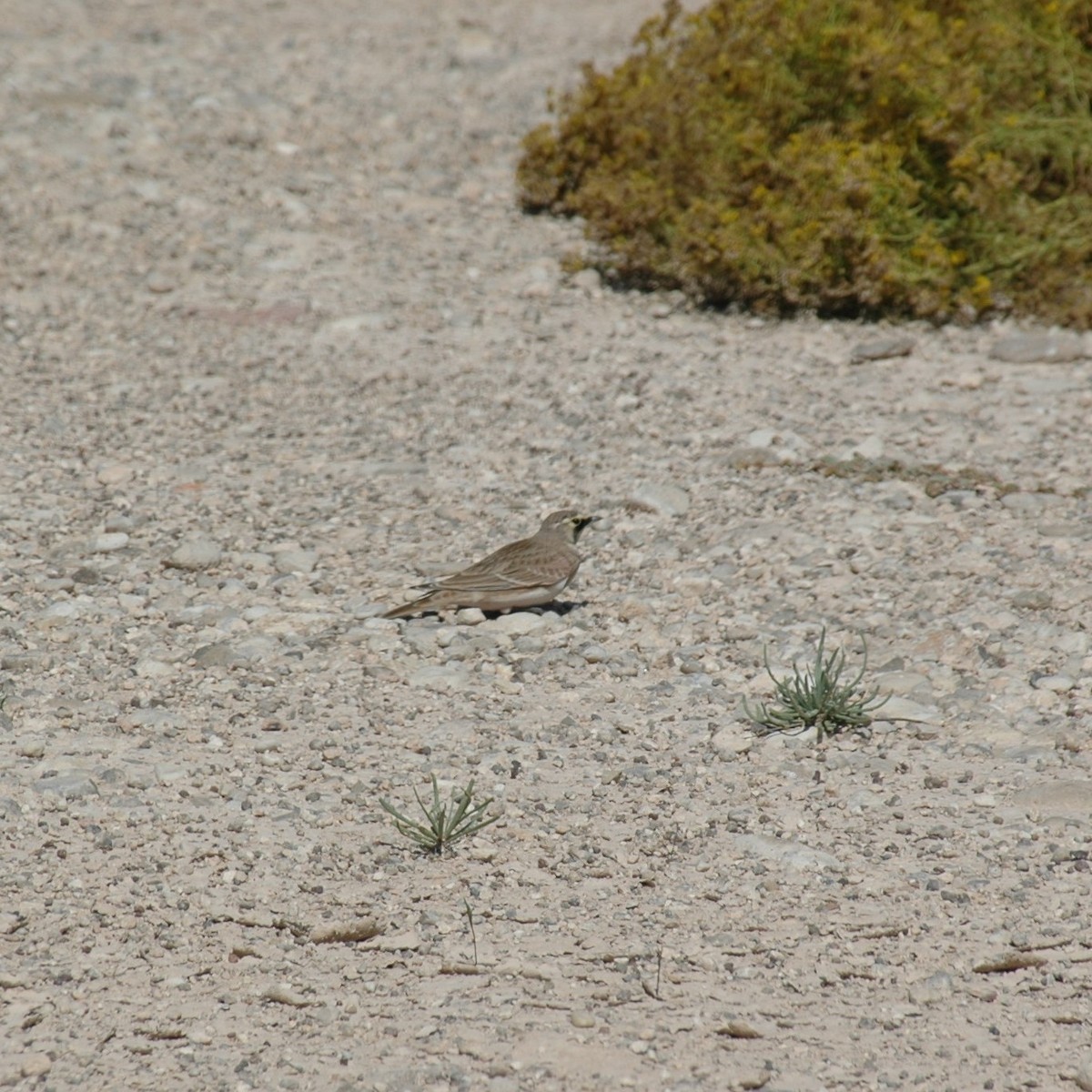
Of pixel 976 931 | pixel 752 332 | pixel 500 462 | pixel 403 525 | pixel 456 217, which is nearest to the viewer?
pixel 976 931

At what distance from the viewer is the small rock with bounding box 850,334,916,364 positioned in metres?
10.2

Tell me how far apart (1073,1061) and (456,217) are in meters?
9.26

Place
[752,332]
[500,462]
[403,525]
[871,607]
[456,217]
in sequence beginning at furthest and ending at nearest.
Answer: [456,217] → [752,332] → [500,462] → [403,525] → [871,607]

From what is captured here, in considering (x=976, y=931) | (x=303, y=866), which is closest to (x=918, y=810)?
(x=976, y=931)

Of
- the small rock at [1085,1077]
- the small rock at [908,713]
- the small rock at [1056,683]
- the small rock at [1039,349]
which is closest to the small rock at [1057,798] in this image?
the small rock at [908,713]

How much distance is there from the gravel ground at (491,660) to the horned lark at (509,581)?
14 centimetres

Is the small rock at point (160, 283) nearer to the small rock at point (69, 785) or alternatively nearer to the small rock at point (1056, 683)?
the small rock at point (69, 785)

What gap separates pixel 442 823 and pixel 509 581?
196 centimetres

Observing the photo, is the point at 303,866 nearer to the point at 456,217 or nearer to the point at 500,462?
the point at 500,462

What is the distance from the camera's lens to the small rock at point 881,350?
10.2 m

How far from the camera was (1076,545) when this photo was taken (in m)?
7.91

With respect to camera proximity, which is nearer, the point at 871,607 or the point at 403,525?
the point at 871,607

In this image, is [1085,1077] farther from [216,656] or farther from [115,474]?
[115,474]

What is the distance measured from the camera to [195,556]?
7980mm
